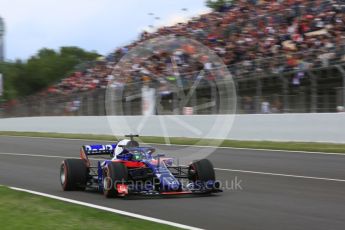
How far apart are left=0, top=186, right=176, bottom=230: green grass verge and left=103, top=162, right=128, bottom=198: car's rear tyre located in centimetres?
71

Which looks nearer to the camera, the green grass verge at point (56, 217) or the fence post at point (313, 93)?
the green grass verge at point (56, 217)

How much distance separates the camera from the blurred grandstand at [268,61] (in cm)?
1376

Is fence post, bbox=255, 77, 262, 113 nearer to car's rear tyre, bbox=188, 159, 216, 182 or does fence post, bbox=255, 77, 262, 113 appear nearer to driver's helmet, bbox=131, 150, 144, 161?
car's rear tyre, bbox=188, 159, 216, 182

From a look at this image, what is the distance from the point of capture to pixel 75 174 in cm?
977

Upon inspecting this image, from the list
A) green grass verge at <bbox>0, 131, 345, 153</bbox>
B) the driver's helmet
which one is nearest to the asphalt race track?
the driver's helmet

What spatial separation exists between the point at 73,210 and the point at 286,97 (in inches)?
475

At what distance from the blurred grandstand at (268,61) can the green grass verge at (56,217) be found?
2.88m

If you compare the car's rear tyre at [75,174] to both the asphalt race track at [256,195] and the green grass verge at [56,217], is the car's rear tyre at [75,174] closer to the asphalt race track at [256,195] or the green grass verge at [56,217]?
the asphalt race track at [256,195]

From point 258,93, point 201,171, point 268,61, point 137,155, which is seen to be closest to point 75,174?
point 137,155

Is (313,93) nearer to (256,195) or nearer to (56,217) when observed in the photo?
(256,195)

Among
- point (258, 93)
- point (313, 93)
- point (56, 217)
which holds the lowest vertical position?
point (56, 217)

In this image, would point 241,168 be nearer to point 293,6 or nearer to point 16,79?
point 293,6

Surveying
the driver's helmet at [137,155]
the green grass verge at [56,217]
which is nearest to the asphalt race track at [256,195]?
the green grass verge at [56,217]

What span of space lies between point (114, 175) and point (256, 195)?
7.18ft
